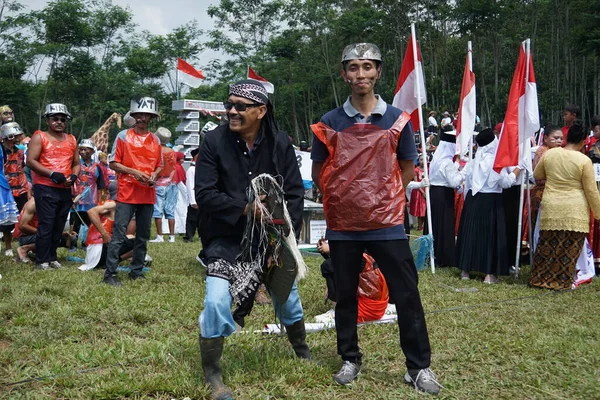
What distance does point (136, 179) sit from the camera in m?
7.29

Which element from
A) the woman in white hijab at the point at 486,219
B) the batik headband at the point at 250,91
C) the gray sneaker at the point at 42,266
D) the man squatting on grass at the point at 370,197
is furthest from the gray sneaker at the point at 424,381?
the gray sneaker at the point at 42,266

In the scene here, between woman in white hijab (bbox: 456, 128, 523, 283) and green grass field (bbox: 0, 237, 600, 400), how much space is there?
43.8 inches

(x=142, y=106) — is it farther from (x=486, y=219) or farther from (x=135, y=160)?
(x=486, y=219)

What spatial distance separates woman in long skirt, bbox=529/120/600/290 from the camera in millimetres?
7293

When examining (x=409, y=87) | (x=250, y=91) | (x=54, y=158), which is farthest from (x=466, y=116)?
(x=250, y=91)

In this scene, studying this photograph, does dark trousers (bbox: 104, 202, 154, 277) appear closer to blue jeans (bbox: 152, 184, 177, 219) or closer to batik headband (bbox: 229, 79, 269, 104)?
batik headband (bbox: 229, 79, 269, 104)

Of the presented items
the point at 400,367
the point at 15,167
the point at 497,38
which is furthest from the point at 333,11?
the point at 400,367

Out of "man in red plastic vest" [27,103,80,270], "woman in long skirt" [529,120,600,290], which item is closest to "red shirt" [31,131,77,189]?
"man in red plastic vest" [27,103,80,270]

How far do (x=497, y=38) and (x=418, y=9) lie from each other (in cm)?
564

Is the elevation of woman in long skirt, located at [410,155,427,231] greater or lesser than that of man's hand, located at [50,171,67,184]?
lesser

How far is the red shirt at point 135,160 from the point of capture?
24.0ft

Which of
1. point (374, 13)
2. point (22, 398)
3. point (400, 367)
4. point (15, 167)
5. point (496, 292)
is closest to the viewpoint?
point (22, 398)

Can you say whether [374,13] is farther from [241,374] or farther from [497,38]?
[241,374]

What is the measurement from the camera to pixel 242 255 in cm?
382
